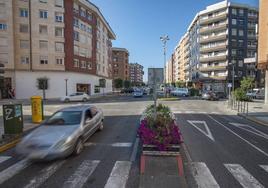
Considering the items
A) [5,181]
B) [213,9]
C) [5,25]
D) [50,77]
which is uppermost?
[213,9]

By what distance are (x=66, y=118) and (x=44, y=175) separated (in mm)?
2736

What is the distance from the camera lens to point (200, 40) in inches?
2485

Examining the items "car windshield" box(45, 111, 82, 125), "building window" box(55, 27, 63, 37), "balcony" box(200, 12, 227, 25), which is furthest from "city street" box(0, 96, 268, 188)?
"balcony" box(200, 12, 227, 25)

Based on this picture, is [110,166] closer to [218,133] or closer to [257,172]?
[257,172]

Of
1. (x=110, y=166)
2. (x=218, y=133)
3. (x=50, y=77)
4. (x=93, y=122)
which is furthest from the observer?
(x=50, y=77)

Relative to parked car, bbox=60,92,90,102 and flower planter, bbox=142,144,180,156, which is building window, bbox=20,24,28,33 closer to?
parked car, bbox=60,92,90,102

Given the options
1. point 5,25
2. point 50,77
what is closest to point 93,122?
point 50,77

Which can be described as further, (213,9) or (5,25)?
(213,9)

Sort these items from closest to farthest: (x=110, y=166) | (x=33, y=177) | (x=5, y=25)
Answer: (x=33, y=177) → (x=110, y=166) → (x=5, y=25)

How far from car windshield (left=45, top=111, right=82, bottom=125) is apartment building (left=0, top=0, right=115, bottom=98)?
100.0ft

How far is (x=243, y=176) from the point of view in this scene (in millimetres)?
5094

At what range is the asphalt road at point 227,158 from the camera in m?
4.87

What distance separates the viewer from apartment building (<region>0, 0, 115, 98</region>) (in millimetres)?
33062

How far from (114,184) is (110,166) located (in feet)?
3.57
